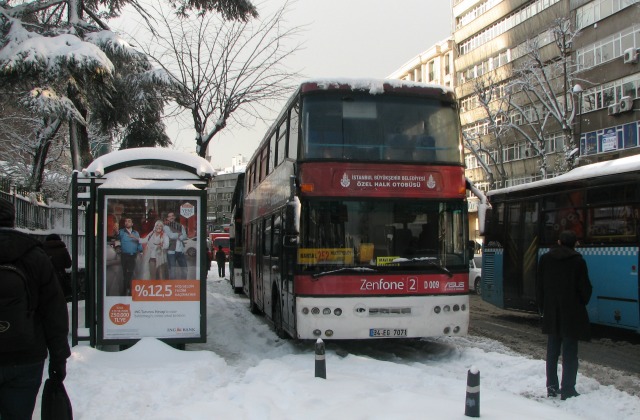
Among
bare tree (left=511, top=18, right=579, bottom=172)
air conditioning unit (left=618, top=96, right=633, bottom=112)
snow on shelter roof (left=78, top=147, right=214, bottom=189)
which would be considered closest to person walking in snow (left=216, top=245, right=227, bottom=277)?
bare tree (left=511, top=18, right=579, bottom=172)

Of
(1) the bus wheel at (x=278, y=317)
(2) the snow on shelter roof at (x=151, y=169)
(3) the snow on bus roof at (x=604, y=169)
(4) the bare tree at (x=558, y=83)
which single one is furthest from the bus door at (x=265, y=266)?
(4) the bare tree at (x=558, y=83)

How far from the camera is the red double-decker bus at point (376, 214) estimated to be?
9.38 meters

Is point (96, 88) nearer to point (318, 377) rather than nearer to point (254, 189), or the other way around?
point (254, 189)

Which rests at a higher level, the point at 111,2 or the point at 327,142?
the point at 111,2

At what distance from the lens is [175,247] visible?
Answer: 9320 mm

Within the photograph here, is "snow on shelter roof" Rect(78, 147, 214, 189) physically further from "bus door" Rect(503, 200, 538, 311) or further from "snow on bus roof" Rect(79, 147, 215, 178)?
"bus door" Rect(503, 200, 538, 311)

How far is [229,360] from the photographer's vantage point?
9.58 meters

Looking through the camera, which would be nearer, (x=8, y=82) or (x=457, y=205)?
(x=457, y=205)

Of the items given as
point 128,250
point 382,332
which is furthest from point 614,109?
point 128,250

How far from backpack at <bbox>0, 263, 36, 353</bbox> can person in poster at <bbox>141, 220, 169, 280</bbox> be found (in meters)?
5.52

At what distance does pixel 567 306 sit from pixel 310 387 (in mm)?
2804

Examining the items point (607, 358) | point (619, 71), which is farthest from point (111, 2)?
point (619, 71)

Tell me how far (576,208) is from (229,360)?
7.23 meters

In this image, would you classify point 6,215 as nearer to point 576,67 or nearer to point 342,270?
point 342,270
